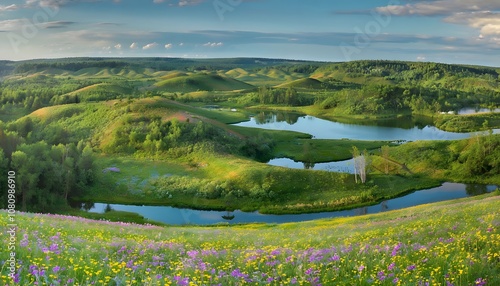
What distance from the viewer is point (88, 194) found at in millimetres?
90438

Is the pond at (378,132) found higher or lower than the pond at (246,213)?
higher

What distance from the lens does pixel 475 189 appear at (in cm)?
9369

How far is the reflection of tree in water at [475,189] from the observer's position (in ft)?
296

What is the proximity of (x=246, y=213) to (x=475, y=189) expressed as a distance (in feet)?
168

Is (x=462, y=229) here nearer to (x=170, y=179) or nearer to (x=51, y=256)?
(x=51, y=256)

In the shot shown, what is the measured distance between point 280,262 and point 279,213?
69.3 m

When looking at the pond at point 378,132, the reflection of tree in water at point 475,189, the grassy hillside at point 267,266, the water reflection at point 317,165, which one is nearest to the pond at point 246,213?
the reflection of tree in water at point 475,189

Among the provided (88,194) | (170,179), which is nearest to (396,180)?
(170,179)

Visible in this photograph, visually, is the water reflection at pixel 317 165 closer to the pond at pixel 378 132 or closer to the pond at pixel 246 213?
the pond at pixel 246 213

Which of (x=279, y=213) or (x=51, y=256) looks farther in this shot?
(x=279, y=213)

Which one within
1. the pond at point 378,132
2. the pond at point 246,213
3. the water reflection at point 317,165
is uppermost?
the pond at point 378,132

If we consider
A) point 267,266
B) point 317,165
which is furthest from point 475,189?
point 267,266

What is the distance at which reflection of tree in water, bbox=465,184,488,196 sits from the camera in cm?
9030

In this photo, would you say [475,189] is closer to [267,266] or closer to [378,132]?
[378,132]
